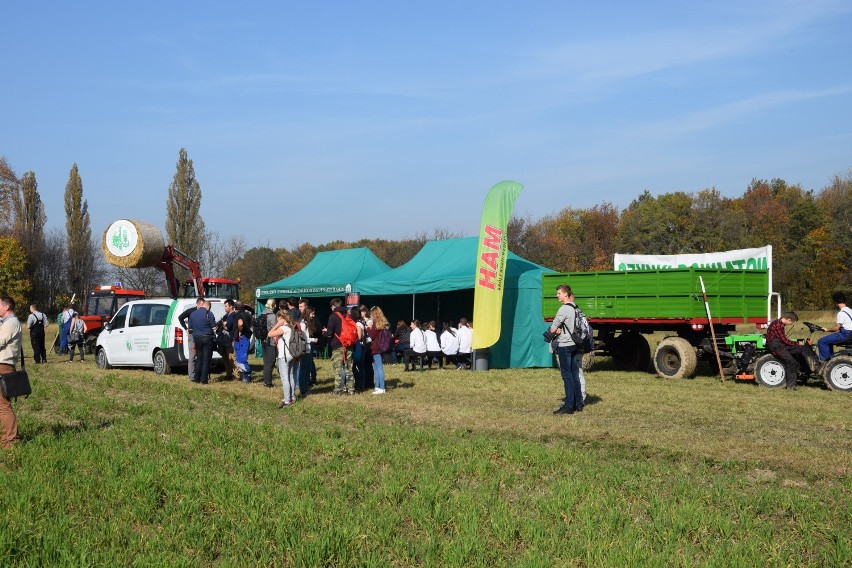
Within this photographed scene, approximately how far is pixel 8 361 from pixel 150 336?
884 cm

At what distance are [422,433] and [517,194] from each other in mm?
11122

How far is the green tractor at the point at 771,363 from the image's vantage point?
14.2 metres

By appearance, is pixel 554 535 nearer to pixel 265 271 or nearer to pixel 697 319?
pixel 697 319

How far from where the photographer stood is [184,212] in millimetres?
51406

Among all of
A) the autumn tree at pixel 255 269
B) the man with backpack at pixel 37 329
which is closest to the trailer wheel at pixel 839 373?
the man with backpack at pixel 37 329

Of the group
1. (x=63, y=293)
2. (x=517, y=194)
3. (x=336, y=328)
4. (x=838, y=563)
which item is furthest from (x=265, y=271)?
(x=838, y=563)

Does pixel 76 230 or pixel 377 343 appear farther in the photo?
pixel 76 230

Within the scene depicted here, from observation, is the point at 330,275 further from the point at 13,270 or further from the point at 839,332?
the point at 13,270

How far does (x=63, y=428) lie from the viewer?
387 inches

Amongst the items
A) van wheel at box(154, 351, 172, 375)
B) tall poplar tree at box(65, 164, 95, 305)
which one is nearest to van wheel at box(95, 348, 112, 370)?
van wheel at box(154, 351, 172, 375)

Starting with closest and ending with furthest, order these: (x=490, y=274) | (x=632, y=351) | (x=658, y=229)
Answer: (x=490, y=274), (x=632, y=351), (x=658, y=229)

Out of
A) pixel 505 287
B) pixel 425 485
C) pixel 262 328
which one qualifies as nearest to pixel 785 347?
pixel 505 287

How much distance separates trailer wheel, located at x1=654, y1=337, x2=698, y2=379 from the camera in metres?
16.9

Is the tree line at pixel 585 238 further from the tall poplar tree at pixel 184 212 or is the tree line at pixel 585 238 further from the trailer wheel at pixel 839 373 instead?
the trailer wheel at pixel 839 373
